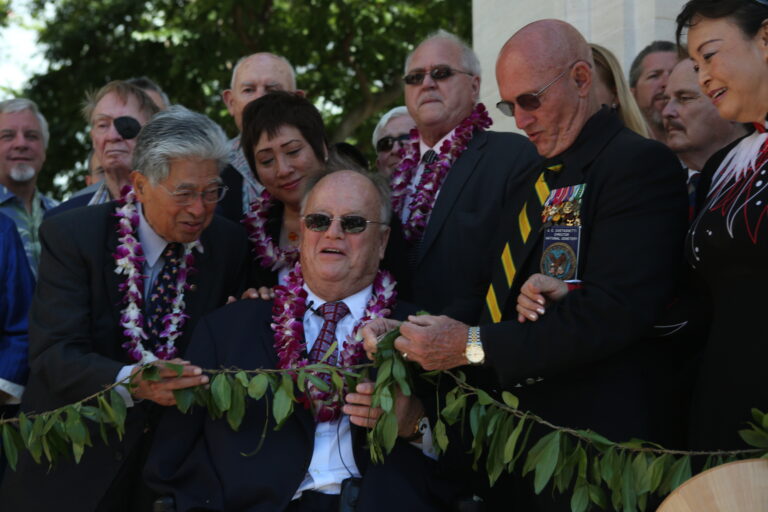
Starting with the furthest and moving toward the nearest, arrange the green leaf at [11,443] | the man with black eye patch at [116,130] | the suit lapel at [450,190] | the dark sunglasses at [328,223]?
1. the man with black eye patch at [116,130]
2. the suit lapel at [450,190]
3. the dark sunglasses at [328,223]
4. the green leaf at [11,443]

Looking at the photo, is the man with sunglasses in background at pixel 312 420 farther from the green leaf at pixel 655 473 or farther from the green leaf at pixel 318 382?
the green leaf at pixel 655 473

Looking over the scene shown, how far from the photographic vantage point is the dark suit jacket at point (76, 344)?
13.5ft

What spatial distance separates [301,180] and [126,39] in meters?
9.28

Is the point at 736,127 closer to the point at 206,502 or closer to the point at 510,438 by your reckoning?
the point at 510,438

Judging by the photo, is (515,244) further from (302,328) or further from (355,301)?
(302,328)

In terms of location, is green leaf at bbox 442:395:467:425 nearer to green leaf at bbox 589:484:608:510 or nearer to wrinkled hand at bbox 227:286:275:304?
green leaf at bbox 589:484:608:510

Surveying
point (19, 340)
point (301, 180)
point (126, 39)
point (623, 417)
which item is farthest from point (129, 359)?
point (126, 39)

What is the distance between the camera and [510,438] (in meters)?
3.28

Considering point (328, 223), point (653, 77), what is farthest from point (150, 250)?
point (653, 77)

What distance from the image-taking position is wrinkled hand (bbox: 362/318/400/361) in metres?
3.73

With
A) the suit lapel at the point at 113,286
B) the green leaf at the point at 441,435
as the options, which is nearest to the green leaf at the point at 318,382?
the green leaf at the point at 441,435

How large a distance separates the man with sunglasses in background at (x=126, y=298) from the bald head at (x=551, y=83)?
146 centimetres

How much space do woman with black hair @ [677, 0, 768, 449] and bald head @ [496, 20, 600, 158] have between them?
19.1 inches

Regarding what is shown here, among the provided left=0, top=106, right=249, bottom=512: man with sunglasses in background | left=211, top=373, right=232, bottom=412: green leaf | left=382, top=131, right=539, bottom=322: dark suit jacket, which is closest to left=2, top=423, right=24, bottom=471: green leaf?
left=0, top=106, right=249, bottom=512: man with sunglasses in background
